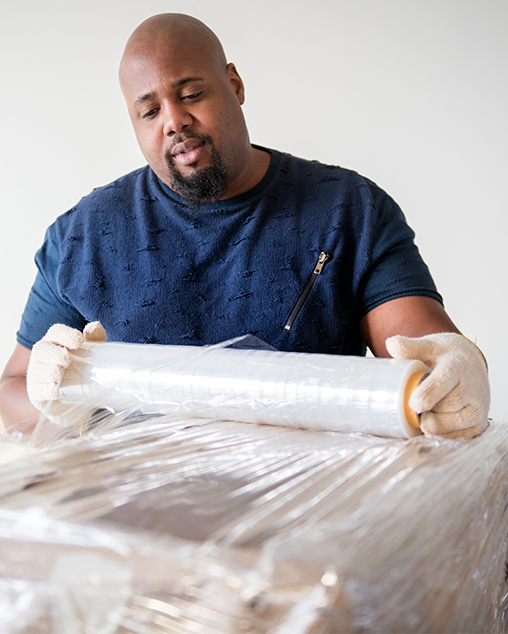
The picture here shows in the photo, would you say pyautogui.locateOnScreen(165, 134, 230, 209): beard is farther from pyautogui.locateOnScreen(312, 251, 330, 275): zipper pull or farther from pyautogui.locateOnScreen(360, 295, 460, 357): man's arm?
pyautogui.locateOnScreen(360, 295, 460, 357): man's arm

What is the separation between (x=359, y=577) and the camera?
1.28 feet

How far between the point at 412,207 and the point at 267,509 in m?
1.78

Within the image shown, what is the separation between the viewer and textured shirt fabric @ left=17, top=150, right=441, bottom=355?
126cm

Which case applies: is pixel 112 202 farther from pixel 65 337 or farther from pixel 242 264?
pixel 65 337

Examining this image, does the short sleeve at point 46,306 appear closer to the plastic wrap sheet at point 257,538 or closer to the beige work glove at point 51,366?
the beige work glove at point 51,366

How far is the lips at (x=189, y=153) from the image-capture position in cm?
125

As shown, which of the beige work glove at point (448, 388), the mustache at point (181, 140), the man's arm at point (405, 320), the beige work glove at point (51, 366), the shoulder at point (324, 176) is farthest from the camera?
the shoulder at point (324, 176)

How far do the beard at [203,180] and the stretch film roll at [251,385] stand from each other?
1.64 ft

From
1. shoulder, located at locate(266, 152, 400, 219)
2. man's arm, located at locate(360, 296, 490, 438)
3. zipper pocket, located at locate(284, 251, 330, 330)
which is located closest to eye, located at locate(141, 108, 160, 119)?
shoulder, located at locate(266, 152, 400, 219)

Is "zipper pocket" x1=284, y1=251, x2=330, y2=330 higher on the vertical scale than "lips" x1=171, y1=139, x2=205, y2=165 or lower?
lower

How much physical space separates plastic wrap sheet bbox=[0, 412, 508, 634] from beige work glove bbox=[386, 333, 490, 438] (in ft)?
0.13

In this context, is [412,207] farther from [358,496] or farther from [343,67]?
[358,496]

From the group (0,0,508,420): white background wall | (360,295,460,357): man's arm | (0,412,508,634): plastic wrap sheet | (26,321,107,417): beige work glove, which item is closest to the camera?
(0,412,508,634): plastic wrap sheet

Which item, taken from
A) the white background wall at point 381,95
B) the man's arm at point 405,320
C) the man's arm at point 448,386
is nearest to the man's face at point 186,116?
the man's arm at point 405,320
